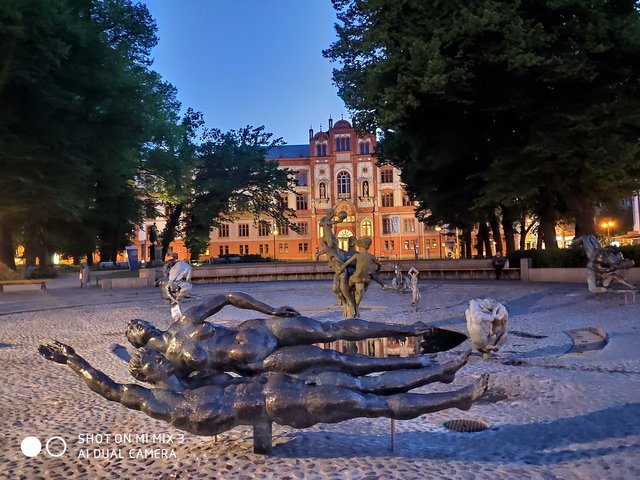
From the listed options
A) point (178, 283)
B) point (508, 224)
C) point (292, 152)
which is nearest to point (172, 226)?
point (508, 224)

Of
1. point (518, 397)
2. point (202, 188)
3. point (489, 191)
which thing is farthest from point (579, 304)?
point (202, 188)

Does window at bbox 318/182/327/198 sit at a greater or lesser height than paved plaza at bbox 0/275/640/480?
greater

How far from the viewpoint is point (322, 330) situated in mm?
4055

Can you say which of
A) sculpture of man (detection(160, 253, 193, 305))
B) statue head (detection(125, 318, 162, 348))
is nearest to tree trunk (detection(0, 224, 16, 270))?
→ sculpture of man (detection(160, 253, 193, 305))

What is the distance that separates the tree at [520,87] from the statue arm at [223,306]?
1521 centimetres

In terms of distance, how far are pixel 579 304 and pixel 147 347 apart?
43.6 feet

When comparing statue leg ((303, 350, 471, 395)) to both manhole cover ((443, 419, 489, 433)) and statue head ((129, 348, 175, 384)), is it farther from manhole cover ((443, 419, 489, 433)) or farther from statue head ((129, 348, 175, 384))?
manhole cover ((443, 419, 489, 433))

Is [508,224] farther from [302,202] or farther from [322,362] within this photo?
[302,202]

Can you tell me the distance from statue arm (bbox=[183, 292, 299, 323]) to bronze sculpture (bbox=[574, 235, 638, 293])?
12666 millimetres

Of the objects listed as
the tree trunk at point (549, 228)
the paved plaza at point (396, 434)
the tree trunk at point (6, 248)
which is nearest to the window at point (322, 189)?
the tree trunk at point (549, 228)

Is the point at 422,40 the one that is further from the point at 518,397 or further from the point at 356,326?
the point at 356,326

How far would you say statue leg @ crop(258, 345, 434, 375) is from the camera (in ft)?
12.6

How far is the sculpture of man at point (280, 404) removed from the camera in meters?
3.47

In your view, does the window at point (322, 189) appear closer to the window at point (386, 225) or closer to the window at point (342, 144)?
the window at point (342, 144)
